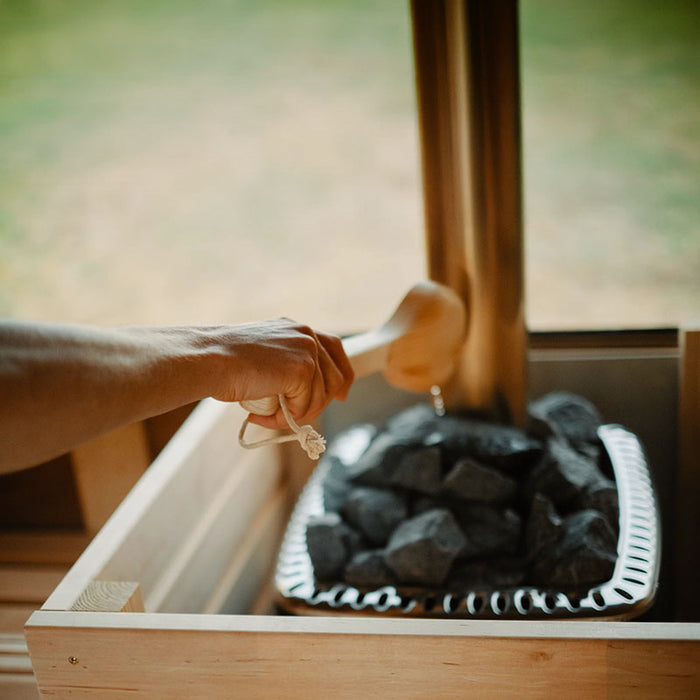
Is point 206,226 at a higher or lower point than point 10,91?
lower

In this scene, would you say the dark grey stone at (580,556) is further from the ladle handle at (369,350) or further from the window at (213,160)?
the window at (213,160)

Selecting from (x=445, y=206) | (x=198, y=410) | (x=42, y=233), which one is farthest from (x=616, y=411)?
(x=42, y=233)

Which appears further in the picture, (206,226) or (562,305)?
(206,226)

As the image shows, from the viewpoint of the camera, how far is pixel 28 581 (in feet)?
2.20

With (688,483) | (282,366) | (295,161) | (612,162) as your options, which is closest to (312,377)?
(282,366)

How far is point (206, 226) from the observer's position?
176cm

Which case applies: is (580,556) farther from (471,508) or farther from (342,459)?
(342,459)

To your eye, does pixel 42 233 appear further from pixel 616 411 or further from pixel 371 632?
pixel 371 632

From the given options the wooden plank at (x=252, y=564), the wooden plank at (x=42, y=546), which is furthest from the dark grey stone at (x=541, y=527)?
the wooden plank at (x=42, y=546)

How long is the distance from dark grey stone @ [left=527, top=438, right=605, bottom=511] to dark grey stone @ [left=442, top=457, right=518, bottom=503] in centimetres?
3

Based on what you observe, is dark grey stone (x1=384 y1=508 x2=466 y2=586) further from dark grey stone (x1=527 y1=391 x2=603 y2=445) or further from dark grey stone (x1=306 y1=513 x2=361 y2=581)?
dark grey stone (x1=527 y1=391 x2=603 y2=445)

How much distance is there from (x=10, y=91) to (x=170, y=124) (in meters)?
0.56

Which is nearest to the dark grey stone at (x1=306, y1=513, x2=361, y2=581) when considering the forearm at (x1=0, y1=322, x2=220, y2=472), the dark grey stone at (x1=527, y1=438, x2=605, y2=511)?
the dark grey stone at (x1=527, y1=438, x2=605, y2=511)

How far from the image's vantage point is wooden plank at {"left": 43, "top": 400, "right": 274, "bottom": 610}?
69cm
